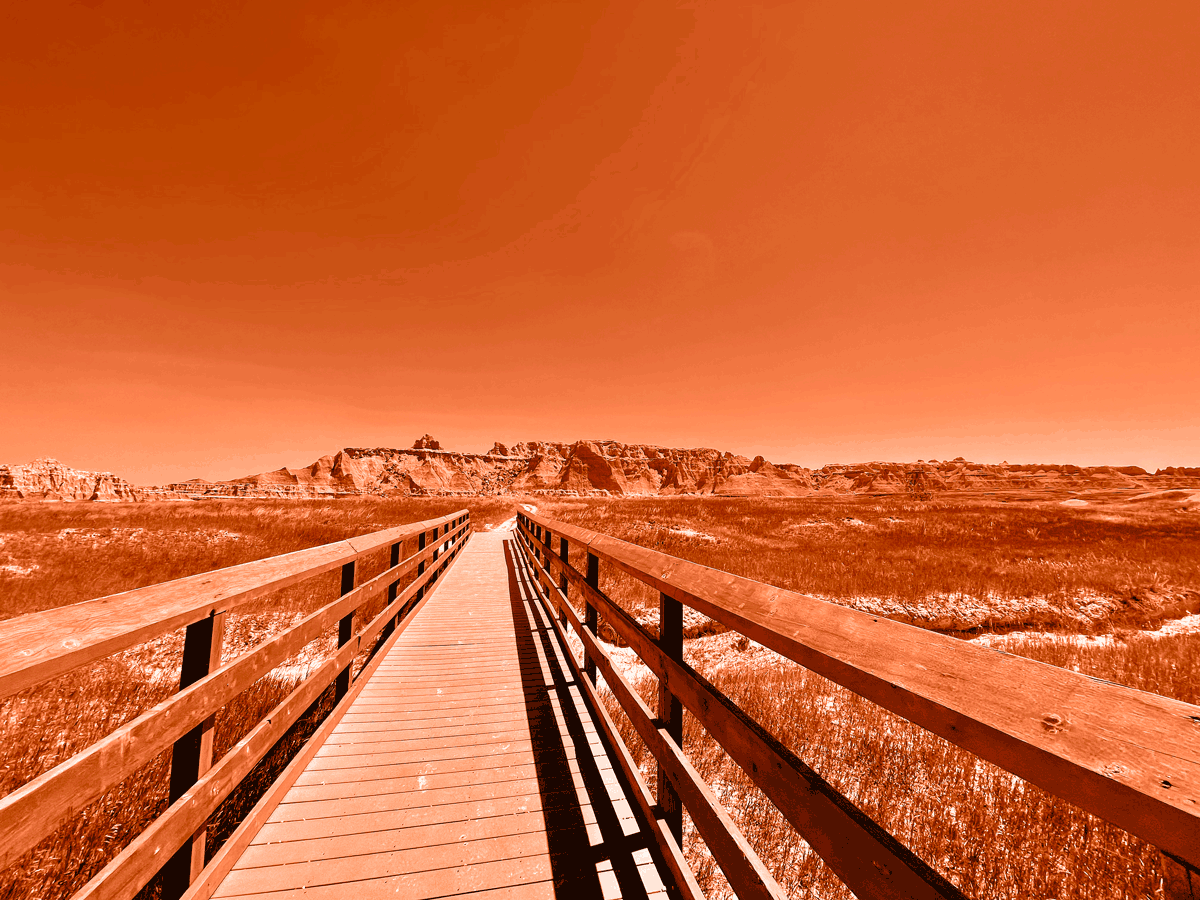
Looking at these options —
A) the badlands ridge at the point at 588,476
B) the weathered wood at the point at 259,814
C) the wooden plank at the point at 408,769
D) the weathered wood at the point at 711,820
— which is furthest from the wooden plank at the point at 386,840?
the badlands ridge at the point at 588,476

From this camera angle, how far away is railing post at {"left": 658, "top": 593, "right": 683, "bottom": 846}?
2.38 metres

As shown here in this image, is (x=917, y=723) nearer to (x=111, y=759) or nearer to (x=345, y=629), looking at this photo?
(x=111, y=759)

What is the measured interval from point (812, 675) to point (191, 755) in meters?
6.24

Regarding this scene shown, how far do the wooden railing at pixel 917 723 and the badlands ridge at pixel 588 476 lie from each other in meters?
102

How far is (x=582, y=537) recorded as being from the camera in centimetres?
430

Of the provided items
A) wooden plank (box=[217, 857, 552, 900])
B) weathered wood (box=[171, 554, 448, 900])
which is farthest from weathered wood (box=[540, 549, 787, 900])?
weathered wood (box=[171, 554, 448, 900])

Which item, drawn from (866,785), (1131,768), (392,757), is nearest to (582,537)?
(392,757)

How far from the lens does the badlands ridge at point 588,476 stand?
102188 mm

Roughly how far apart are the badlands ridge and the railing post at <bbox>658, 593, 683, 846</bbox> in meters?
102

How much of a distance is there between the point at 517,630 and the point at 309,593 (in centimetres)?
561

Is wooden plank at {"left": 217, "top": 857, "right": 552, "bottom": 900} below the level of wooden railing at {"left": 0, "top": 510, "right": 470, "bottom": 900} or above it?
below

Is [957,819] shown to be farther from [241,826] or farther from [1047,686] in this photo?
[241,826]

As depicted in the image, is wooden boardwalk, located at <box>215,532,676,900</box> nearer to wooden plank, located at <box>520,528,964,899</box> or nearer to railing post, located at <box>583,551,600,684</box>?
railing post, located at <box>583,551,600,684</box>

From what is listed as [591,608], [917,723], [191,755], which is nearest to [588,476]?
[591,608]
